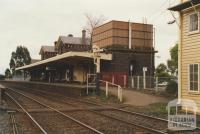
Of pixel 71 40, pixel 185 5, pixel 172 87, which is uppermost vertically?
pixel 71 40

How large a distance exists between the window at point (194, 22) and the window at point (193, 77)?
67.0 inches

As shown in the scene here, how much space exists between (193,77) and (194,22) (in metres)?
2.60

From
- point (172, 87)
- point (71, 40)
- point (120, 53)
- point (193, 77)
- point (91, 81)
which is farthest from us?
point (71, 40)

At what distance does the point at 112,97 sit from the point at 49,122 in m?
12.3

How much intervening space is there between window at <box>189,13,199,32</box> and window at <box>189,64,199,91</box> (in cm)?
170

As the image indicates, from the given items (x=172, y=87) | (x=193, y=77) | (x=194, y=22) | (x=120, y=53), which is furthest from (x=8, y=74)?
(x=193, y=77)

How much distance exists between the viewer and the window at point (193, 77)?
701 inches

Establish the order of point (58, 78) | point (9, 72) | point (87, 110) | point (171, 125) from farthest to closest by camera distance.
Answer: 1. point (9, 72)
2. point (58, 78)
3. point (87, 110)
4. point (171, 125)

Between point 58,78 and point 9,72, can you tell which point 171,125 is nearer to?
point 58,78

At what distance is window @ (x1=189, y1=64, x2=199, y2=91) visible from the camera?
17811mm

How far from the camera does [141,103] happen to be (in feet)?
77.1

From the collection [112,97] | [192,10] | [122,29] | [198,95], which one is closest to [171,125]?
[198,95]

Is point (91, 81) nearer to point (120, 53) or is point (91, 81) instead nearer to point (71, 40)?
point (120, 53)

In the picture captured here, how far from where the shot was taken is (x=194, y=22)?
730 inches
